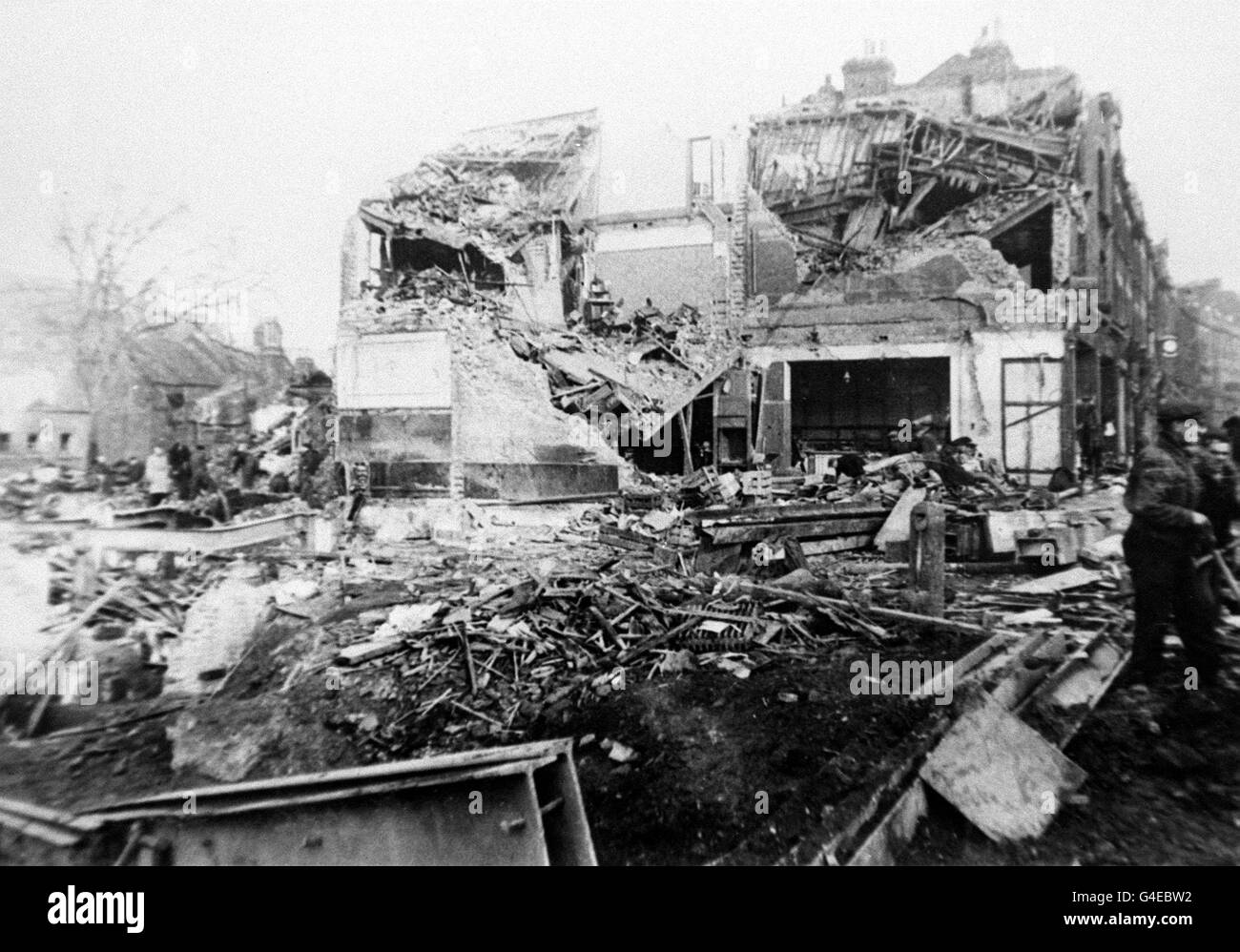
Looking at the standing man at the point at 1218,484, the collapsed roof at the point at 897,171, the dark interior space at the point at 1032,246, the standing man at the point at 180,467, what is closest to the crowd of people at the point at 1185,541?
the standing man at the point at 1218,484

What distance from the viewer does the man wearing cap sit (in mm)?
3256

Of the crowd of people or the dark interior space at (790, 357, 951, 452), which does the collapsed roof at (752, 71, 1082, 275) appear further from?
the crowd of people

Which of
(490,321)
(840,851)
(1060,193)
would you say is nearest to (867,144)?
(1060,193)

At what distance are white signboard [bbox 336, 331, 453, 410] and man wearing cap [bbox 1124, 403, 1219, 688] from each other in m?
5.22

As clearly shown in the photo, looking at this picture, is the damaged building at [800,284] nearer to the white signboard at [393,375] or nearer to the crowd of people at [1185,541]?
the white signboard at [393,375]

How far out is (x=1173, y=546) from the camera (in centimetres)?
328

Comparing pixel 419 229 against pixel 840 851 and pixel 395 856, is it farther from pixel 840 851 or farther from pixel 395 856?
pixel 840 851

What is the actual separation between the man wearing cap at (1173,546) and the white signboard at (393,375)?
17.1 ft

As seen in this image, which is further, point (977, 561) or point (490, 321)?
point (490, 321)

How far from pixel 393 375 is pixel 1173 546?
19.0 feet

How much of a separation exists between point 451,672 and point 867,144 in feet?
41.4

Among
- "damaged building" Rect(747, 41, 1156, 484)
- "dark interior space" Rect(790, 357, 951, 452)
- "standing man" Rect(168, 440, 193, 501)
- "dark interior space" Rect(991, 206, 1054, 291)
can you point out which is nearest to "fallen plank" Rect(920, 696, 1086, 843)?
"standing man" Rect(168, 440, 193, 501)

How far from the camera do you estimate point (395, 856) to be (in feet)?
9.16
